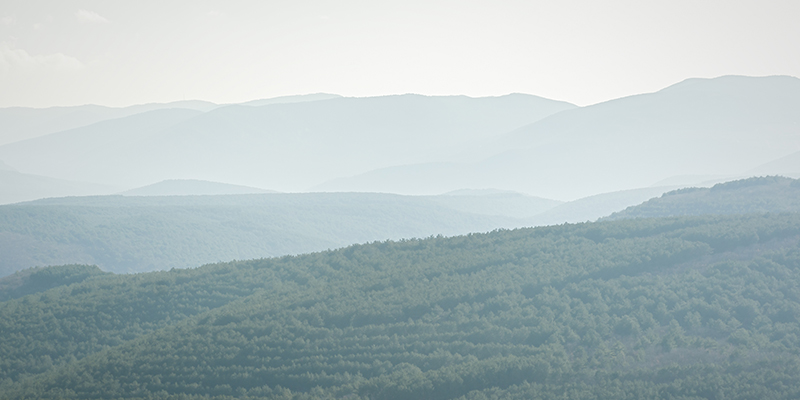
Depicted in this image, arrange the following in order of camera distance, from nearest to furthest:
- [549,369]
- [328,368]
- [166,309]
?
1. [549,369]
2. [328,368]
3. [166,309]

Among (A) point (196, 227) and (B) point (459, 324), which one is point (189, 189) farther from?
(B) point (459, 324)

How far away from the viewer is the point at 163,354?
86.3ft

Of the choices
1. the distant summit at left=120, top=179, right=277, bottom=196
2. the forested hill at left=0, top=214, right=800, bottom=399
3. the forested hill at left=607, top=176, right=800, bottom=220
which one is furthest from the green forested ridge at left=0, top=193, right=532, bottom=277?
the distant summit at left=120, top=179, right=277, bottom=196

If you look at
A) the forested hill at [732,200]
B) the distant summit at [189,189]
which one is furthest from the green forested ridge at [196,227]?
the distant summit at [189,189]

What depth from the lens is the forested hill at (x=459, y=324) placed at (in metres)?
22.8

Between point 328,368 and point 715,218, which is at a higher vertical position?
point 715,218

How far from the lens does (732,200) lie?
55656mm

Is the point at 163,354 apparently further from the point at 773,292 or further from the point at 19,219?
the point at 19,219

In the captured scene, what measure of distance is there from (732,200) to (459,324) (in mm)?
39475

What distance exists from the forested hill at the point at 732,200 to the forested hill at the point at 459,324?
15.5 meters

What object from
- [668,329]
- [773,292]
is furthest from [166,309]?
[773,292]

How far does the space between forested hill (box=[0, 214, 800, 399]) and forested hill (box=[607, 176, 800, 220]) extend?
50.8 ft

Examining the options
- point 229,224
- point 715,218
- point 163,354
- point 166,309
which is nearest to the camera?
point 163,354

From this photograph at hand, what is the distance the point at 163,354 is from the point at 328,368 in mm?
7400
